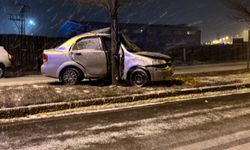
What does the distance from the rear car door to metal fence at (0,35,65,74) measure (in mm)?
11317

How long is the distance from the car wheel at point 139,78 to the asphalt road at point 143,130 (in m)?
2.60

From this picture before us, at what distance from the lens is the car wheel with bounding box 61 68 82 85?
11.1m

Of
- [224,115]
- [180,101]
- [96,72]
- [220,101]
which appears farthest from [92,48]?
[224,115]

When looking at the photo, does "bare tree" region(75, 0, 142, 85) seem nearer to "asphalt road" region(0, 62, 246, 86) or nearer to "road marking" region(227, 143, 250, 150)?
"asphalt road" region(0, 62, 246, 86)

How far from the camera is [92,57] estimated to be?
1103 cm

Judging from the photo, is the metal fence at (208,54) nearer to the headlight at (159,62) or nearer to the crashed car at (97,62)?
the headlight at (159,62)

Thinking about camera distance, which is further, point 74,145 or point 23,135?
point 23,135

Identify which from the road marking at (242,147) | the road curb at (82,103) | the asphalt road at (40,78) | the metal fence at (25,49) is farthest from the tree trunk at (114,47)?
the metal fence at (25,49)

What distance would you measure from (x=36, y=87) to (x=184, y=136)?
18.6ft

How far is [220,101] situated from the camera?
9039 mm

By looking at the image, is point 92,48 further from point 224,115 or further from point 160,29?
point 160,29

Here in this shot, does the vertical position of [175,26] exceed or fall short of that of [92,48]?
it exceeds it

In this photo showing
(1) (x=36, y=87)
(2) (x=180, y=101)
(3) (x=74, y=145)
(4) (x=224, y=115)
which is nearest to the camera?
(3) (x=74, y=145)

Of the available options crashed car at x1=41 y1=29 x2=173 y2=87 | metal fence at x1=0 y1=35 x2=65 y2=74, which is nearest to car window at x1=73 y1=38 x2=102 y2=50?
crashed car at x1=41 y1=29 x2=173 y2=87
